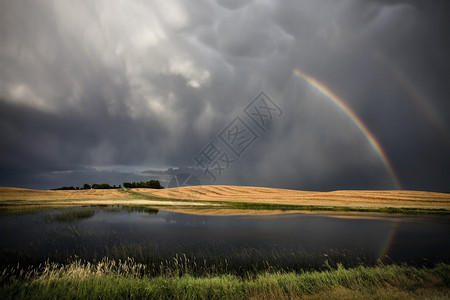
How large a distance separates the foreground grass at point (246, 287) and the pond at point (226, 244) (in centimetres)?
219

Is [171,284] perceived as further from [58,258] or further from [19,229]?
[19,229]

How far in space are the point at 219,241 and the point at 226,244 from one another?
3.23 ft

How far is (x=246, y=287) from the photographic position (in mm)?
10492

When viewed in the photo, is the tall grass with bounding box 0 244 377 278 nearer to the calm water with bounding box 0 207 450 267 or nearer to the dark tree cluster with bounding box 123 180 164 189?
the calm water with bounding box 0 207 450 267

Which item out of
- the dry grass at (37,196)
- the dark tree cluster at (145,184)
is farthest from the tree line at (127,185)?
the dry grass at (37,196)

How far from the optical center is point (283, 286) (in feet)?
35.2

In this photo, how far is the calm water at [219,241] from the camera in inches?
635

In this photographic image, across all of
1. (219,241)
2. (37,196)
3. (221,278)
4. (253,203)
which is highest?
(37,196)

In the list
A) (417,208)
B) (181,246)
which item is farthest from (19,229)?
(417,208)

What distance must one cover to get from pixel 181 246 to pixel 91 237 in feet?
27.3

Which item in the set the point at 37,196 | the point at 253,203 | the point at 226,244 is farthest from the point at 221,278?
the point at 37,196

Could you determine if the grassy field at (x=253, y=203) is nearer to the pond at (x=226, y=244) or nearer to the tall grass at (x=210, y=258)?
the pond at (x=226, y=244)

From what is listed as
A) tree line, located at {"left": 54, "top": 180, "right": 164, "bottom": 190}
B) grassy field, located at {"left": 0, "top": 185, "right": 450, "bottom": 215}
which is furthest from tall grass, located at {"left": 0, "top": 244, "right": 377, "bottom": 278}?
tree line, located at {"left": 54, "top": 180, "right": 164, "bottom": 190}

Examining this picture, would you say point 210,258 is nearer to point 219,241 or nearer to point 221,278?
point 221,278
